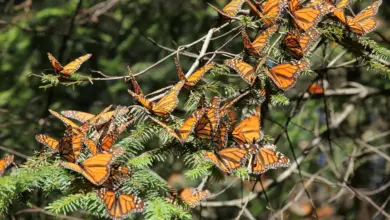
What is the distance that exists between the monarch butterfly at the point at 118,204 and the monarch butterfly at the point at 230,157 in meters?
0.17

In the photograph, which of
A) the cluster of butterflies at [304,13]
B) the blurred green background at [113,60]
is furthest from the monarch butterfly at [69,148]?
the blurred green background at [113,60]

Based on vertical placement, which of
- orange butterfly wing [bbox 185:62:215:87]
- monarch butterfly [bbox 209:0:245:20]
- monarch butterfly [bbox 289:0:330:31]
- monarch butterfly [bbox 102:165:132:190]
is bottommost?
monarch butterfly [bbox 102:165:132:190]

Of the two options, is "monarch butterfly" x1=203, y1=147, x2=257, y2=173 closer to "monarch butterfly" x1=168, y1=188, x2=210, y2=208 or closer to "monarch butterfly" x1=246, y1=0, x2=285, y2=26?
"monarch butterfly" x1=168, y1=188, x2=210, y2=208

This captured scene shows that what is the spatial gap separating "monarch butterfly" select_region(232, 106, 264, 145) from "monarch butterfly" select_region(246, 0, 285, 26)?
0.76 feet

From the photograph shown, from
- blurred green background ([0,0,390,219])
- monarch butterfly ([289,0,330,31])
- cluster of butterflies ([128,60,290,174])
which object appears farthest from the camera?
blurred green background ([0,0,390,219])

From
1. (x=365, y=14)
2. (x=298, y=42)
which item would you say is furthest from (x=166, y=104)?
(x=365, y=14)

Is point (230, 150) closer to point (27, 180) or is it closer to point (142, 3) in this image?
point (27, 180)

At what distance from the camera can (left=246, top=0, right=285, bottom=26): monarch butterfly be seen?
54.1 inches

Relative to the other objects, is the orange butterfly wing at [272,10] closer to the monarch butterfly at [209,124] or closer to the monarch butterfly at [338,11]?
the monarch butterfly at [338,11]

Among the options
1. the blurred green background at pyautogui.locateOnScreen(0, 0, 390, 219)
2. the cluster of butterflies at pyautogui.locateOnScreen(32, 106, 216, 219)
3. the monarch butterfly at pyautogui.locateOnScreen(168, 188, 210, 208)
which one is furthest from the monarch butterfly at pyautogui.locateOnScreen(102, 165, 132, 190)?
Result: the blurred green background at pyautogui.locateOnScreen(0, 0, 390, 219)

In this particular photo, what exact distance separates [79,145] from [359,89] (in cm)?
231

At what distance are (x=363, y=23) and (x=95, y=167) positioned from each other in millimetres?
797

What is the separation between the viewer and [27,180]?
3.71 ft

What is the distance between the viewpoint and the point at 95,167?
1.08 metres
